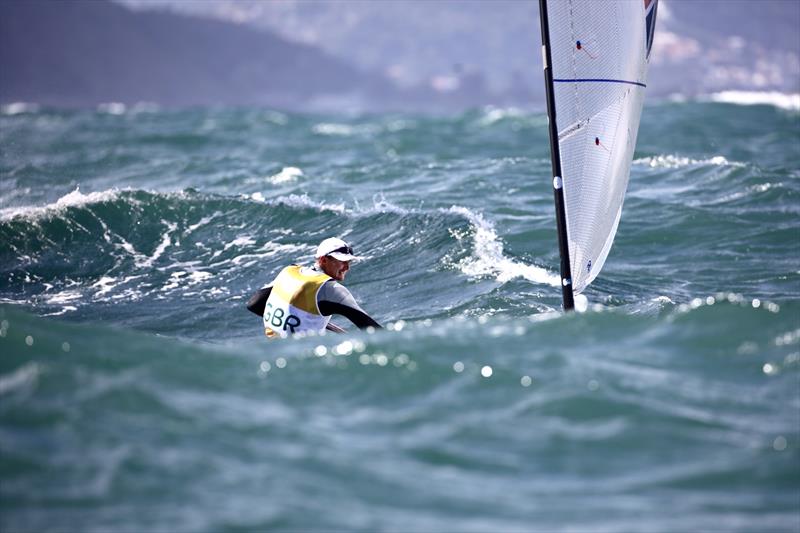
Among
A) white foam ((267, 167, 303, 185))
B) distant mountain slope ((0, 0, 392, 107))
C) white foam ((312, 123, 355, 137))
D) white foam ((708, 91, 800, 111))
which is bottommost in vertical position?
white foam ((267, 167, 303, 185))

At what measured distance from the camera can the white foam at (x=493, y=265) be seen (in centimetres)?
1123

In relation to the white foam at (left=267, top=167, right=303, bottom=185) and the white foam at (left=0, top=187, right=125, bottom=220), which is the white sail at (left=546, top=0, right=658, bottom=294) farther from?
the white foam at (left=267, top=167, right=303, bottom=185)

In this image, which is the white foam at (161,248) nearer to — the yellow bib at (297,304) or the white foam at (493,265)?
the white foam at (493,265)

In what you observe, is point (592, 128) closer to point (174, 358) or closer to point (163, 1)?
point (174, 358)

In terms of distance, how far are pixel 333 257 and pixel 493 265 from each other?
3879 mm

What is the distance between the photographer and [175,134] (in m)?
29.7

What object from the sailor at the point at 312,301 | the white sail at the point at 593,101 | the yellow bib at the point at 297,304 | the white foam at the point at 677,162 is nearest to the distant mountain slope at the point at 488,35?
the white foam at the point at 677,162

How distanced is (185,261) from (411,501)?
8019 mm

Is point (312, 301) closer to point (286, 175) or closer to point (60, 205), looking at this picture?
point (60, 205)

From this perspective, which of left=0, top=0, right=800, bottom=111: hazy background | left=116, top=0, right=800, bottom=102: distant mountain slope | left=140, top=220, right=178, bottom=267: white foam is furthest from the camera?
left=116, top=0, right=800, bottom=102: distant mountain slope

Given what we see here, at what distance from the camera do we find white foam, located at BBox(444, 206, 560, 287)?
36.9ft

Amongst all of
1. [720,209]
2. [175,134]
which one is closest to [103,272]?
[720,209]

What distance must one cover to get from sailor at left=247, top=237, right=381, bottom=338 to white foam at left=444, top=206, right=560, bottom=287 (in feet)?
11.0

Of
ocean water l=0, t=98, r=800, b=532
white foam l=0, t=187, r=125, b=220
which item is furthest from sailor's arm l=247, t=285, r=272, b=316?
white foam l=0, t=187, r=125, b=220
